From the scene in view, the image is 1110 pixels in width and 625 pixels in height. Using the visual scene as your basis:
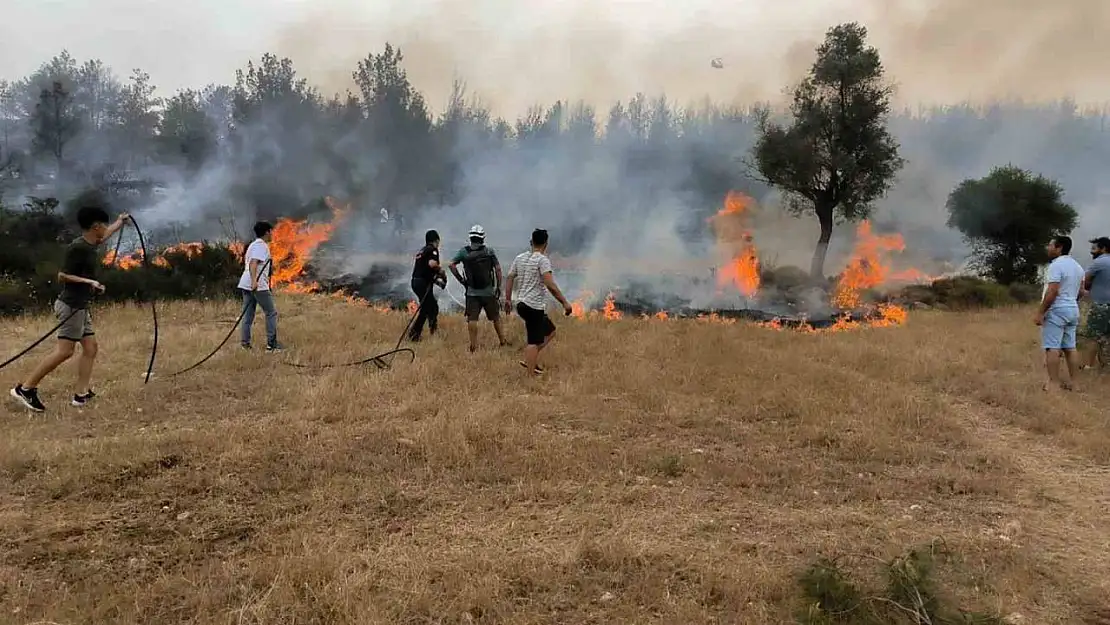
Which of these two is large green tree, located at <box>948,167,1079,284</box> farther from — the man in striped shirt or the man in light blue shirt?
the man in striped shirt

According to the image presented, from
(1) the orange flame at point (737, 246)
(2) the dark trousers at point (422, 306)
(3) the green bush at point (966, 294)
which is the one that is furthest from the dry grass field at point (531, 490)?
(1) the orange flame at point (737, 246)

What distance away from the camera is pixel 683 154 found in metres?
29.7

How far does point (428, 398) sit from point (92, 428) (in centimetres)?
307

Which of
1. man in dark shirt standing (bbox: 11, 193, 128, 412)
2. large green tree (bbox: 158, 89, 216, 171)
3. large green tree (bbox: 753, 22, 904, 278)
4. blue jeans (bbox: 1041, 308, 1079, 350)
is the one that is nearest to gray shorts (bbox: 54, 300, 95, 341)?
man in dark shirt standing (bbox: 11, 193, 128, 412)

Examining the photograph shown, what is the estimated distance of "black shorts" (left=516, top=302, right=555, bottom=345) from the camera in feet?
25.9

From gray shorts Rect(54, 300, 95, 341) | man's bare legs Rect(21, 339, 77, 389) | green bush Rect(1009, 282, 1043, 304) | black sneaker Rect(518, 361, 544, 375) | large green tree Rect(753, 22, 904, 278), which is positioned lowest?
black sneaker Rect(518, 361, 544, 375)

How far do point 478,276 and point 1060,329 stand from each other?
7.44 meters

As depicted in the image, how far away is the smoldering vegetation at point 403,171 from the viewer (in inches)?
990

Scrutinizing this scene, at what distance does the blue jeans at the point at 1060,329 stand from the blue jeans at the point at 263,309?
33.0ft

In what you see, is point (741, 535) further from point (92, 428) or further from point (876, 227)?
point (876, 227)

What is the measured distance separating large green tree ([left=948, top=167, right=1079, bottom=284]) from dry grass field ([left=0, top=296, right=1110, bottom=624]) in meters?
15.0

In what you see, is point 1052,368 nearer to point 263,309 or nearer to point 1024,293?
point 263,309

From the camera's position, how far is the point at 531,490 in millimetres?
Result: 4684

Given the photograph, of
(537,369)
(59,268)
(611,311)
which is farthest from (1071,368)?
(59,268)
